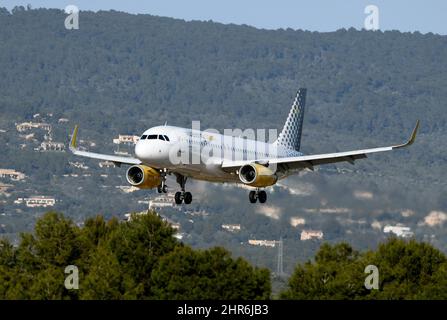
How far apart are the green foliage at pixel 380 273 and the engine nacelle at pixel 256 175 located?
1135 inches

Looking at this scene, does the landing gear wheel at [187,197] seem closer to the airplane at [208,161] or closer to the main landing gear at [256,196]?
the airplane at [208,161]

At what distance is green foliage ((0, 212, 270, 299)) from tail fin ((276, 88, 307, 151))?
16.2 metres

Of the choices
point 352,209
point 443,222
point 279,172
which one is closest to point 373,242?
point 443,222

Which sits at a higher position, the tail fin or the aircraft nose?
the tail fin

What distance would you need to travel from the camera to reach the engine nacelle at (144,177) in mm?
106438

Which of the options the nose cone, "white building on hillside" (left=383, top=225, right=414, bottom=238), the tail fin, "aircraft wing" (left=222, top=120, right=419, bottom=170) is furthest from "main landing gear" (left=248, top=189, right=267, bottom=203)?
"white building on hillside" (left=383, top=225, right=414, bottom=238)

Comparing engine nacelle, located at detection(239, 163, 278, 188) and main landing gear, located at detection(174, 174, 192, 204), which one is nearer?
engine nacelle, located at detection(239, 163, 278, 188)

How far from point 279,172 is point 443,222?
55047 millimetres

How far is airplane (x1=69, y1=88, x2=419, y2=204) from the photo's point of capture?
103 metres

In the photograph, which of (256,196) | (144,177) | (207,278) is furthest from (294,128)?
(144,177)

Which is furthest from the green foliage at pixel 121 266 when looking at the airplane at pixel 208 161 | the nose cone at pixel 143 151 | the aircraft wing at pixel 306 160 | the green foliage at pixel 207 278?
the nose cone at pixel 143 151

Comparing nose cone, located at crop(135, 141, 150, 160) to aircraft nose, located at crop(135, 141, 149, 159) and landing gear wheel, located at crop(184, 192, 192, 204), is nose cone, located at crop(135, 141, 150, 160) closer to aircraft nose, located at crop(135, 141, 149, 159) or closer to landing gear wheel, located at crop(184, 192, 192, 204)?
aircraft nose, located at crop(135, 141, 149, 159)

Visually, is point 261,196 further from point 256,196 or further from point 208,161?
point 208,161
